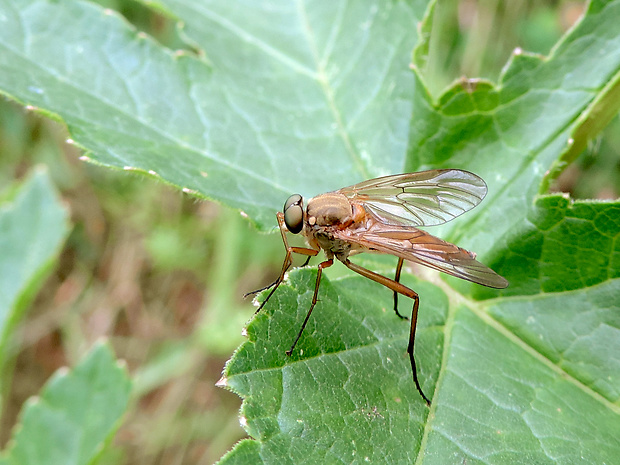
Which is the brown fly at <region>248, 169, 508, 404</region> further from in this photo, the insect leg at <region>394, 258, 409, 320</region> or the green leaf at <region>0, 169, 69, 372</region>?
the green leaf at <region>0, 169, 69, 372</region>

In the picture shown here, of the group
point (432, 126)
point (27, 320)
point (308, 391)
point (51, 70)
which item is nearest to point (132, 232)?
point (27, 320)

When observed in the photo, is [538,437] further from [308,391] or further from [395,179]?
[395,179]

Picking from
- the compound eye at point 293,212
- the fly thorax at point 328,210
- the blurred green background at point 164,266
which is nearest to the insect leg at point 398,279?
the fly thorax at point 328,210

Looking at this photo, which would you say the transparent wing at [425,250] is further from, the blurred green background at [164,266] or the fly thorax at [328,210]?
the blurred green background at [164,266]

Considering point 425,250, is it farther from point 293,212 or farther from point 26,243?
point 26,243

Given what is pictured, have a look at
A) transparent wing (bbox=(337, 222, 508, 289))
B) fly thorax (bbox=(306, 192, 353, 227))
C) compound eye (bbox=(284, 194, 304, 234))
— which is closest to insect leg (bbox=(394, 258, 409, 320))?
transparent wing (bbox=(337, 222, 508, 289))
